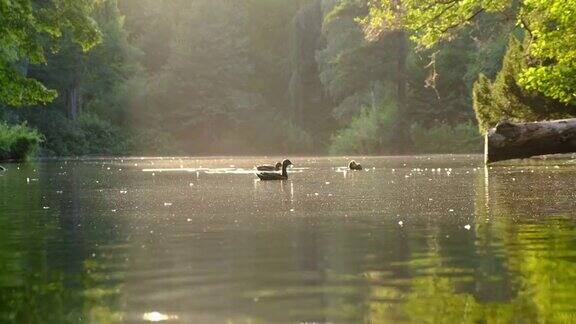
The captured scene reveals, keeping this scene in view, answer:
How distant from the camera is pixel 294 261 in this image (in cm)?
825

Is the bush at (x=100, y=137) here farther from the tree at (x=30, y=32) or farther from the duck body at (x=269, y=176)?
the duck body at (x=269, y=176)

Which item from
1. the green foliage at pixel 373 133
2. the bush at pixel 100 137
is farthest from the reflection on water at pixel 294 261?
the bush at pixel 100 137

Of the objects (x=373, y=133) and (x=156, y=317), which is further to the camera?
(x=373, y=133)

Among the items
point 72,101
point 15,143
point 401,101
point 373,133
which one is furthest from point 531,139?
point 72,101

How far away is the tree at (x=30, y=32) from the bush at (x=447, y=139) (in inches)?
1733

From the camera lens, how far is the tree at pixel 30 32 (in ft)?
90.6

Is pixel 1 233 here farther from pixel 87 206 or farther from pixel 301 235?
pixel 87 206

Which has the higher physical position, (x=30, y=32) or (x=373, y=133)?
(x=30, y=32)

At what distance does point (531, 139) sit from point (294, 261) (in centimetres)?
1945

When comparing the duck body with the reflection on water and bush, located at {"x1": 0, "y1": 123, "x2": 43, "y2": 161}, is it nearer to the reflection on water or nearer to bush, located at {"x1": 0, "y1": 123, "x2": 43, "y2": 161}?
the reflection on water


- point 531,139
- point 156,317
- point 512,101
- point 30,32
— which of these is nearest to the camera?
point 156,317

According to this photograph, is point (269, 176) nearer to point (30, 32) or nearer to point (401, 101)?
point (30, 32)

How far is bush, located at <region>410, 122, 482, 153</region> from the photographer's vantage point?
70.6 metres

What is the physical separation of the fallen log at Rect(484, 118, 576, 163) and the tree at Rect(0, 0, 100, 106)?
12.9 m
